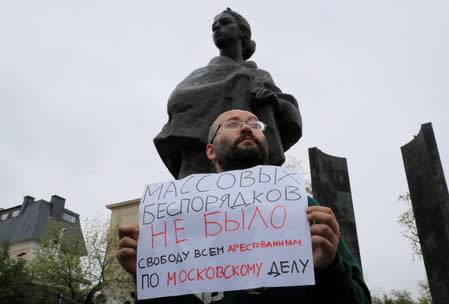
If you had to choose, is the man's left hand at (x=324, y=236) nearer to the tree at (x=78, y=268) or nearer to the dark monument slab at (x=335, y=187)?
the dark monument slab at (x=335, y=187)

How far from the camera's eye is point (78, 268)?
77.8ft

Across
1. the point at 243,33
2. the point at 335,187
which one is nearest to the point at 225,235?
the point at 243,33

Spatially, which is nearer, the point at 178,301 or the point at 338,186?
the point at 178,301

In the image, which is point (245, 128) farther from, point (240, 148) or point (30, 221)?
point (30, 221)

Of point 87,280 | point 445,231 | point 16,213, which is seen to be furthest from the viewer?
point 16,213

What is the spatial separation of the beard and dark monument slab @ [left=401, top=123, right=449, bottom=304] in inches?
159

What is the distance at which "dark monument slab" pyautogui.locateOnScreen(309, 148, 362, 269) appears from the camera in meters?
5.29

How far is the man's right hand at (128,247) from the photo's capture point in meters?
1.78

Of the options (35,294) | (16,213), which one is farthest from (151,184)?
(16,213)

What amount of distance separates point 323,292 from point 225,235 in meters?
0.44

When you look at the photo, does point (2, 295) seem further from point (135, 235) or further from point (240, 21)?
point (135, 235)

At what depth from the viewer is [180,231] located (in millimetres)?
1794

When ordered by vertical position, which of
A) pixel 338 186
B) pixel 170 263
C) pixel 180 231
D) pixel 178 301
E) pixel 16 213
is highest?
pixel 16 213

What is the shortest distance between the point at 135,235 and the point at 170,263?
205mm
